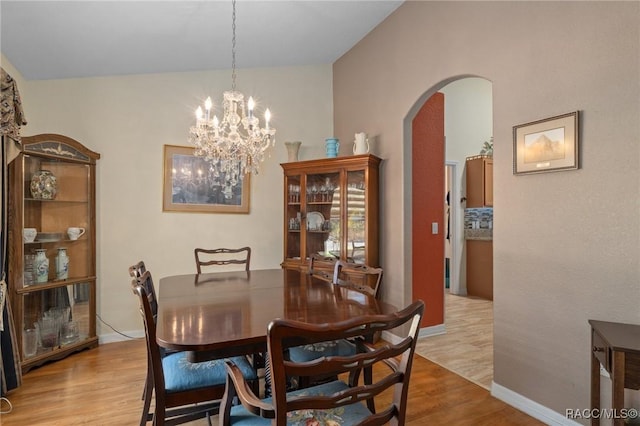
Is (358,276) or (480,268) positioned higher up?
(358,276)

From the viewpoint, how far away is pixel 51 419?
2.10 meters

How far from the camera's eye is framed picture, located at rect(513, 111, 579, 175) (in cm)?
191

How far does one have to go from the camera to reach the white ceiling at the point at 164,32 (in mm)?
2537

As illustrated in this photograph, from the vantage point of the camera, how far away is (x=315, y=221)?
385 centimetres

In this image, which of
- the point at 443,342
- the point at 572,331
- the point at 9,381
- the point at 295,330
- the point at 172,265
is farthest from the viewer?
the point at 172,265

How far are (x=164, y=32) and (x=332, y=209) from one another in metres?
2.27

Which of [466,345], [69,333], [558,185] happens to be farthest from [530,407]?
[69,333]

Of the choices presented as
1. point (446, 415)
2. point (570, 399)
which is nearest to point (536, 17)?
point (570, 399)

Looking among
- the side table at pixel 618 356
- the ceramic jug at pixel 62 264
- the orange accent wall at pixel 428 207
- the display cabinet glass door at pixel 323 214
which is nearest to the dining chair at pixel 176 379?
the side table at pixel 618 356

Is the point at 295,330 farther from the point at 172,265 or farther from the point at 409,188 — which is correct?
the point at 172,265

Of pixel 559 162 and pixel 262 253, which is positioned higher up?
pixel 559 162

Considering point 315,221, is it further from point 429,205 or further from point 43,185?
point 43,185

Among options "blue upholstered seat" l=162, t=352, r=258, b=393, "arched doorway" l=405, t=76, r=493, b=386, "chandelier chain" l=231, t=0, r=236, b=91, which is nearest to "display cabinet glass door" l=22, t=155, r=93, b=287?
"chandelier chain" l=231, t=0, r=236, b=91

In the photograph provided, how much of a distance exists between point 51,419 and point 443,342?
3183 millimetres
